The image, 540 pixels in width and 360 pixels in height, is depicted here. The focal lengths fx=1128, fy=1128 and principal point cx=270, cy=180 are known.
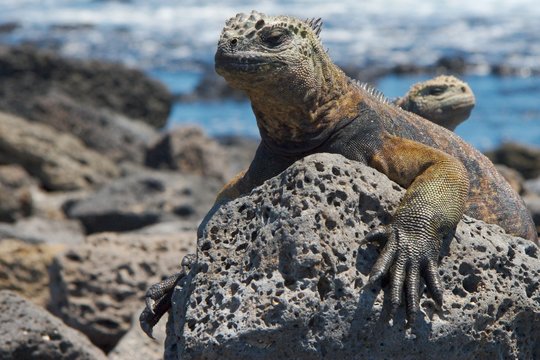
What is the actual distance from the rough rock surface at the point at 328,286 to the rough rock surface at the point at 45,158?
460 inches

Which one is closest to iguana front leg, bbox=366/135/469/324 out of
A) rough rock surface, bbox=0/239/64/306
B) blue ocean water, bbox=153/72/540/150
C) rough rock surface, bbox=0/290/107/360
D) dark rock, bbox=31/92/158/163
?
rough rock surface, bbox=0/290/107/360

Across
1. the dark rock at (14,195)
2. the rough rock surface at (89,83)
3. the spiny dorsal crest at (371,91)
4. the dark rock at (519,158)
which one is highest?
the spiny dorsal crest at (371,91)

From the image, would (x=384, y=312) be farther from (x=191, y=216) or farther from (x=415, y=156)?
(x=191, y=216)

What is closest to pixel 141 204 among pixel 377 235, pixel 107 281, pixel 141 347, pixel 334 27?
pixel 107 281

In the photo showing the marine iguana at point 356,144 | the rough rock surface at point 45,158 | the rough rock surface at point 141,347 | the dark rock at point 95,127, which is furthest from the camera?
the dark rock at point 95,127

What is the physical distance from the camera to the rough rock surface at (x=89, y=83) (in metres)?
24.8

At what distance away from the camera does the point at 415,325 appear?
14.4ft

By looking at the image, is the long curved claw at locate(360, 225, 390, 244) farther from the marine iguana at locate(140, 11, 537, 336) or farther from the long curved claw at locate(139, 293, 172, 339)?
the long curved claw at locate(139, 293, 172, 339)

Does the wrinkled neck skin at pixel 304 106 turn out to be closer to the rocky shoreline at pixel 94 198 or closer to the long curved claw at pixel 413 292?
the rocky shoreline at pixel 94 198

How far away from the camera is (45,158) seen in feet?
53.6

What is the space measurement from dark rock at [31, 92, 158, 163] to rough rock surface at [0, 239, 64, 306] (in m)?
9.70

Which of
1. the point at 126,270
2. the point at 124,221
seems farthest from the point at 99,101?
the point at 126,270

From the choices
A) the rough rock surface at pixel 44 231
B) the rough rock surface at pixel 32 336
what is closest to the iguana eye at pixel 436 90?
the rough rock surface at pixel 32 336

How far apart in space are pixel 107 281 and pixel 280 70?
3.44m
